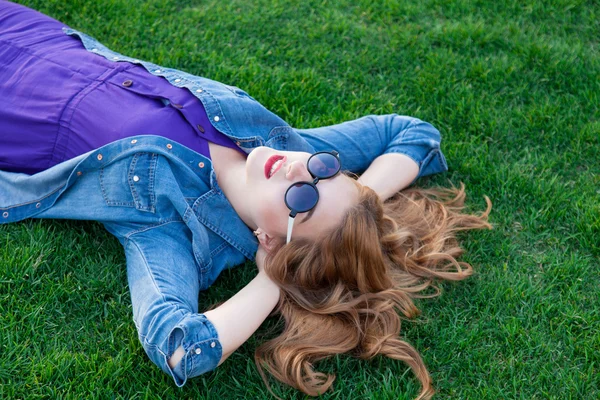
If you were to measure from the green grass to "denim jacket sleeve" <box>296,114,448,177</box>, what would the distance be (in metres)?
0.26

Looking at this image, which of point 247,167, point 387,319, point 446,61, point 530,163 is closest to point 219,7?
point 446,61

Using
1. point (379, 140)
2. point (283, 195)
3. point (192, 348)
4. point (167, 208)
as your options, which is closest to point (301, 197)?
point (283, 195)

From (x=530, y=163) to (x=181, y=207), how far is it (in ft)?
8.51

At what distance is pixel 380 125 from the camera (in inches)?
176

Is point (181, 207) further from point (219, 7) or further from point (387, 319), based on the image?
point (219, 7)

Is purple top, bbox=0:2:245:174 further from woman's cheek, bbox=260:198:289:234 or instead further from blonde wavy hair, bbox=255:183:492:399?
blonde wavy hair, bbox=255:183:492:399

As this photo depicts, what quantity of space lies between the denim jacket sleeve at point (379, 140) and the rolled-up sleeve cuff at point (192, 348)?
163 cm

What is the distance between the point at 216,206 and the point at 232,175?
0.72 ft

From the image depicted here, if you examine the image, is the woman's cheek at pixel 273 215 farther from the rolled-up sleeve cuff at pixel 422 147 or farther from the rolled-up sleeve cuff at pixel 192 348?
the rolled-up sleeve cuff at pixel 422 147

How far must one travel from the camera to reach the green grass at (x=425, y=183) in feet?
10.7

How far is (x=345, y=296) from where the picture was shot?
3516 mm

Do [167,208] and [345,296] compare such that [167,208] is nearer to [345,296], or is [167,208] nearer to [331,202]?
[331,202]

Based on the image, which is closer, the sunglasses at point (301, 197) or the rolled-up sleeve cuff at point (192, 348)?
the rolled-up sleeve cuff at point (192, 348)

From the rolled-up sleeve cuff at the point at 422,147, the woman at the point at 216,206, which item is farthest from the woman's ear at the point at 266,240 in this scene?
the rolled-up sleeve cuff at the point at 422,147
